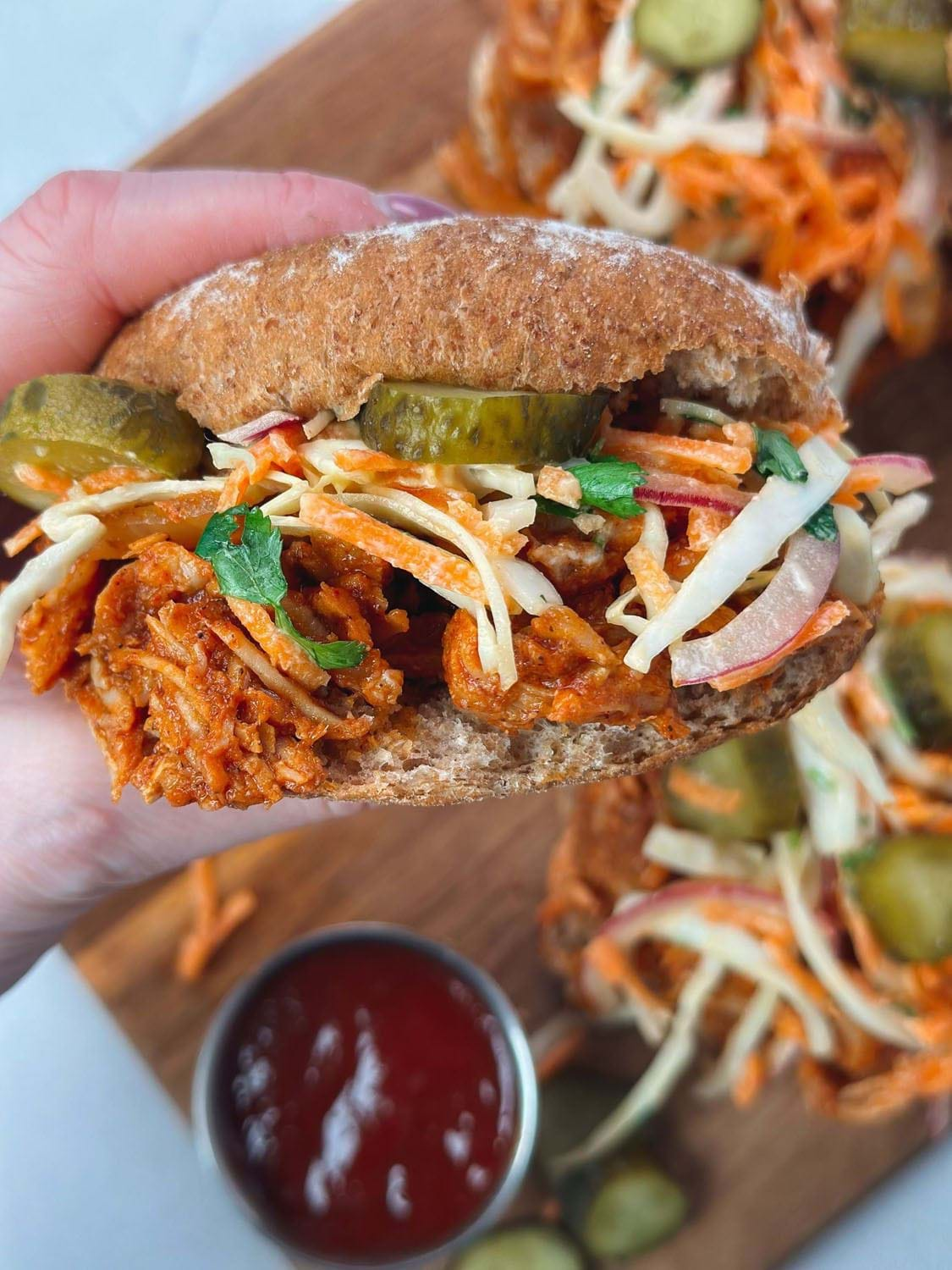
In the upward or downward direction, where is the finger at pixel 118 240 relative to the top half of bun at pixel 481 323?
upward

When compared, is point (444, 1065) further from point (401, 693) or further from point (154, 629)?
point (154, 629)

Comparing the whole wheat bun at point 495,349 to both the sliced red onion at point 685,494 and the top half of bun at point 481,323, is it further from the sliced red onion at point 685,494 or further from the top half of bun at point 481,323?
the sliced red onion at point 685,494

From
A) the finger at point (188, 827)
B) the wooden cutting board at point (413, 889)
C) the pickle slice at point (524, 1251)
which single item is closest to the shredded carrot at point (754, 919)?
the wooden cutting board at point (413, 889)

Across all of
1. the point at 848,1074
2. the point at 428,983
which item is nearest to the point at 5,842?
the point at 428,983

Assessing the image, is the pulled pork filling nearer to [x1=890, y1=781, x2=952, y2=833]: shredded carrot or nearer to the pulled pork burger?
the pulled pork burger

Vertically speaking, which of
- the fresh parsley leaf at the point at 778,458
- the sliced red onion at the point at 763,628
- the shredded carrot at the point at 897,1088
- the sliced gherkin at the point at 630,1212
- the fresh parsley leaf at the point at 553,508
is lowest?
the shredded carrot at the point at 897,1088

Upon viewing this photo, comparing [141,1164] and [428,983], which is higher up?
[428,983]

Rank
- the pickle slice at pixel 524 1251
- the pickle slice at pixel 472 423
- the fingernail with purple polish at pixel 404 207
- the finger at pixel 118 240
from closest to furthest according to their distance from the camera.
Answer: the pickle slice at pixel 472 423 → the finger at pixel 118 240 → the fingernail with purple polish at pixel 404 207 → the pickle slice at pixel 524 1251
